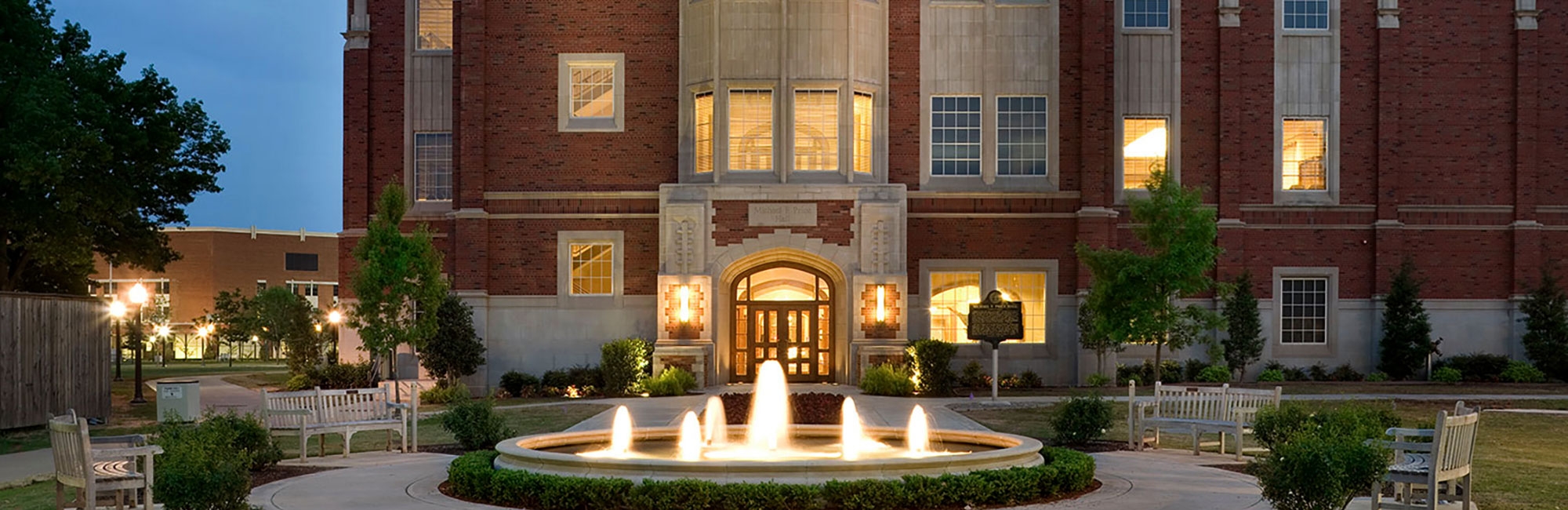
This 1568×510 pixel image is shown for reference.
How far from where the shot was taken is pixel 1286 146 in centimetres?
3697

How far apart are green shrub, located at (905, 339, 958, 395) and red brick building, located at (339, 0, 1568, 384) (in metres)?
0.69

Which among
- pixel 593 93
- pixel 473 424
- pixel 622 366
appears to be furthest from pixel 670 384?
pixel 473 424

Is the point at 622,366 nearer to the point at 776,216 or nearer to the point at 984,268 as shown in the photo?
the point at 776,216

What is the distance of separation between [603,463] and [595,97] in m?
22.6

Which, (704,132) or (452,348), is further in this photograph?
(704,132)

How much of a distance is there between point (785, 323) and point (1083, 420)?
15.9 meters

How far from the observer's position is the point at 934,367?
3241cm

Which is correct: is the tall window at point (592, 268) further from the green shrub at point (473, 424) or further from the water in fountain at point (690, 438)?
the water in fountain at point (690, 438)

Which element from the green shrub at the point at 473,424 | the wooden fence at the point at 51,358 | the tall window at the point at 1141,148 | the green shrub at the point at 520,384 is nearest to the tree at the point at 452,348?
the green shrub at the point at 520,384

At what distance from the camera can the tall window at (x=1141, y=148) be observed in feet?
120

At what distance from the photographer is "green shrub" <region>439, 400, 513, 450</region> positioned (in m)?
19.1

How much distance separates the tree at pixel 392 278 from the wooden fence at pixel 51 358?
182 inches

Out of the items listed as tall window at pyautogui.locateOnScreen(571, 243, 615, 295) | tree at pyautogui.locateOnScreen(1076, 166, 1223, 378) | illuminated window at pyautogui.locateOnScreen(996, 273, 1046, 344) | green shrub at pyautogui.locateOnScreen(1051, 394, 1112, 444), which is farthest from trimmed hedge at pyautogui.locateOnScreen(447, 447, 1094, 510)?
illuminated window at pyautogui.locateOnScreen(996, 273, 1046, 344)

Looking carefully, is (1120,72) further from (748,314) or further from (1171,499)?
(1171,499)
